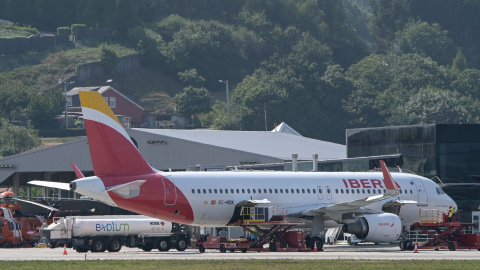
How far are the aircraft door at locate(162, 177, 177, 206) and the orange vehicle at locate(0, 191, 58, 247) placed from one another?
60.1 feet

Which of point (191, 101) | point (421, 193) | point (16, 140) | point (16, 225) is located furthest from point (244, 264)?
point (191, 101)

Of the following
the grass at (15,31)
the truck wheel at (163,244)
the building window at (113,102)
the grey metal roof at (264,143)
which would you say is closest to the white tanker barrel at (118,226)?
the truck wheel at (163,244)

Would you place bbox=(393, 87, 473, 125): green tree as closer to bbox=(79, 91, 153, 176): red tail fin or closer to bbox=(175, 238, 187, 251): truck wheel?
bbox=(175, 238, 187, 251): truck wheel

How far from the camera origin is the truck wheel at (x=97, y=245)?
5853 cm

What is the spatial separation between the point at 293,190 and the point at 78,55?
413ft

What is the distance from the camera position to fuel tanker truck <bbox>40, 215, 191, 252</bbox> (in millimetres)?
58469

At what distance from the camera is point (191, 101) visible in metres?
172

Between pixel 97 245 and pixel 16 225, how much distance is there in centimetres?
1477

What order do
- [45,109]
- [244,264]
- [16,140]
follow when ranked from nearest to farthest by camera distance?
[244,264] < [16,140] < [45,109]

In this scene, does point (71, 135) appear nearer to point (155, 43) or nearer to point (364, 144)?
point (155, 43)

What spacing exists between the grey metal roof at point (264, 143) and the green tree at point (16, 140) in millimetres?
52760

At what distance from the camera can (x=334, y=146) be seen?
100000 mm

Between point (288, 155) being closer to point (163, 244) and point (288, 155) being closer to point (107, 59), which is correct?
point (163, 244)

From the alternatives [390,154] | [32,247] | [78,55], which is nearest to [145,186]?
[32,247]
